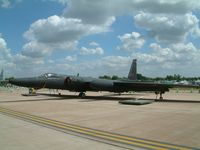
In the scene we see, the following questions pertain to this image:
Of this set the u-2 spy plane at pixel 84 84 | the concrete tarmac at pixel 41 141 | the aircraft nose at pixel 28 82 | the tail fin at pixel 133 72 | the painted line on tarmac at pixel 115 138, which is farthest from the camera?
the tail fin at pixel 133 72

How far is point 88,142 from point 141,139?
60.6 inches

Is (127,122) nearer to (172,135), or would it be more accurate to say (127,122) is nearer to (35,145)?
(172,135)

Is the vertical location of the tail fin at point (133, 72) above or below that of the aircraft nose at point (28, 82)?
above

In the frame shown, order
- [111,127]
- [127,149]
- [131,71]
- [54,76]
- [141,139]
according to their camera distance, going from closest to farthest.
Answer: [127,149]
[141,139]
[111,127]
[54,76]
[131,71]

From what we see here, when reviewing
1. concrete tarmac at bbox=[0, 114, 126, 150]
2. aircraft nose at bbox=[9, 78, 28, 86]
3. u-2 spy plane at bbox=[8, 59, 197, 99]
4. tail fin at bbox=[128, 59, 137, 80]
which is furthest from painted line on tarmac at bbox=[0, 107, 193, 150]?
tail fin at bbox=[128, 59, 137, 80]

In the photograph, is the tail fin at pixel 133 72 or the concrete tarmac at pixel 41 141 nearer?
the concrete tarmac at pixel 41 141

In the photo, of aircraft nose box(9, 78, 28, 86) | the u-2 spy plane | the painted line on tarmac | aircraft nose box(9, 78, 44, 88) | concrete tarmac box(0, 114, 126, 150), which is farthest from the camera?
the u-2 spy plane

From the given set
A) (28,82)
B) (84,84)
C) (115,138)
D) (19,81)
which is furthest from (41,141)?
(84,84)

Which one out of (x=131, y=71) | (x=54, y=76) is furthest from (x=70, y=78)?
(x=131, y=71)

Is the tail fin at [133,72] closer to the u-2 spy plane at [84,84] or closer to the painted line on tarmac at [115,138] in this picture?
the u-2 spy plane at [84,84]

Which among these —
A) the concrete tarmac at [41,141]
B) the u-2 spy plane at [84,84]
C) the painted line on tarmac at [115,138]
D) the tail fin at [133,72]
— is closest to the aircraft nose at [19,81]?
the u-2 spy plane at [84,84]

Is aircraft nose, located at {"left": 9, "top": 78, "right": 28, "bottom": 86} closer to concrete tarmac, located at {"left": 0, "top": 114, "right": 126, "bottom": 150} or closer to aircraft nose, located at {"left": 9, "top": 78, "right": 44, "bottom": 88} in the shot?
aircraft nose, located at {"left": 9, "top": 78, "right": 44, "bottom": 88}

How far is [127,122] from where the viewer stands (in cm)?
921

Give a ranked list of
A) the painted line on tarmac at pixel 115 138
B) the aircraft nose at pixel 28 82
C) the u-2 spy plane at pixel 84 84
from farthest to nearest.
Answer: the u-2 spy plane at pixel 84 84 < the aircraft nose at pixel 28 82 < the painted line on tarmac at pixel 115 138
